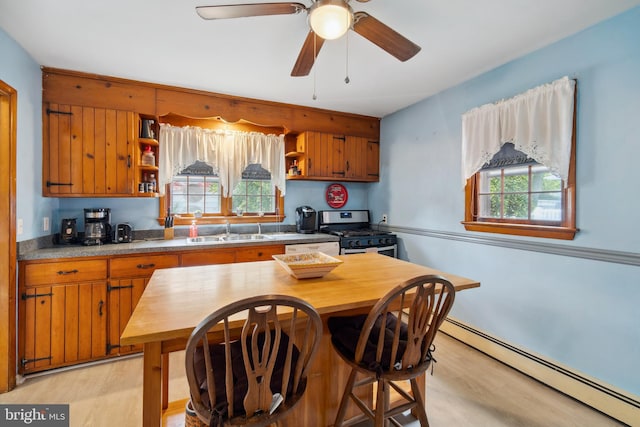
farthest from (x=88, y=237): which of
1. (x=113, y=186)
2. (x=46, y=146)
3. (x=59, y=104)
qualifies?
(x=59, y=104)

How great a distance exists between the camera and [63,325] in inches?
90.3

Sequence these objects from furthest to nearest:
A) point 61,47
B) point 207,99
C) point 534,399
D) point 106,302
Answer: point 207,99 → point 106,302 → point 61,47 → point 534,399

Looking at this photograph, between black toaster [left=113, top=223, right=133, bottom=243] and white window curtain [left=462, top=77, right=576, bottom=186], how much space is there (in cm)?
324

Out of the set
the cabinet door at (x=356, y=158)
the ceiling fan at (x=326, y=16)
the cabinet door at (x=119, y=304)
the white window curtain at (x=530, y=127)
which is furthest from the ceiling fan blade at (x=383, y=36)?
the cabinet door at (x=119, y=304)

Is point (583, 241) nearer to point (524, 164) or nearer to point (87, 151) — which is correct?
point (524, 164)

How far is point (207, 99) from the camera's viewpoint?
10.1ft

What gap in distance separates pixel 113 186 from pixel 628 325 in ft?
13.0

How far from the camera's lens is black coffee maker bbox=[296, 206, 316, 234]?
3.60 m

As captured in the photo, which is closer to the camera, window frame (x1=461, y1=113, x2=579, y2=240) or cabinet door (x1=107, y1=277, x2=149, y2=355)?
window frame (x1=461, y1=113, x2=579, y2=240)

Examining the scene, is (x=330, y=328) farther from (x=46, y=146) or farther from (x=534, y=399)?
(x=46, y=146)

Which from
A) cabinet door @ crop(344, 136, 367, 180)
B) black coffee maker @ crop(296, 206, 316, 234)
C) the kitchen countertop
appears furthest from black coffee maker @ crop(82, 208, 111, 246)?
cabinet door @ crop(344, 136, 367, 180)

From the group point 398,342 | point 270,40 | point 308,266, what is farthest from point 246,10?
point 398,342

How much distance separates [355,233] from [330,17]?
2.40 metres

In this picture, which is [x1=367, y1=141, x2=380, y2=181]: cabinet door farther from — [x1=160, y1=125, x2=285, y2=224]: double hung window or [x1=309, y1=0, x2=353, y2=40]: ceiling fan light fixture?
[x1=309, y1=0, x2=353, y2=40]: ceiling fan light fixture
